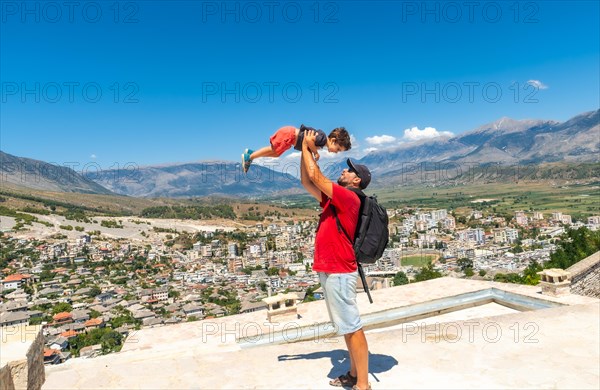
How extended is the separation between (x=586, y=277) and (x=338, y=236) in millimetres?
10670

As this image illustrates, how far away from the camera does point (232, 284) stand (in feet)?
147

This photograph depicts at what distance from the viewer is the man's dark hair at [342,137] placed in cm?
291

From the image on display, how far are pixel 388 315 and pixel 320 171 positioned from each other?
4628 mm

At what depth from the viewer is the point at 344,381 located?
3189 mm

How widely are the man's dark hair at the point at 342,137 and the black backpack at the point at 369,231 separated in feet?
1.26

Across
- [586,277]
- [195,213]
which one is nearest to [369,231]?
[586,277]

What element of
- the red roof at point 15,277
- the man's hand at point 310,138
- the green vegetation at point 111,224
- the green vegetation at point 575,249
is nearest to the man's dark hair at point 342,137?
the man's hand at point 310,138

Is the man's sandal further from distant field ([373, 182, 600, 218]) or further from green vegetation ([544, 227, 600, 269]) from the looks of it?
distant field ([373, 182, 600, 218])

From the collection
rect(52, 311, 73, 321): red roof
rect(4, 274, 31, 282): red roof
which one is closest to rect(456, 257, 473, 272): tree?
rect(52, 311, 73, 321): red roof

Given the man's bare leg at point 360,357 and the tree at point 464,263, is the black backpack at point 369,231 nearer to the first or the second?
the man's bare leg at point 360,357

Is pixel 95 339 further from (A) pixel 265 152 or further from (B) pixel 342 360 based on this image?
(A) pixel 265 152

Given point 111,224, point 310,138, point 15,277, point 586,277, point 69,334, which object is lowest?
point 69,334

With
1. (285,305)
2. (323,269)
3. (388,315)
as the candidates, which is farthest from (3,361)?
(388,315)

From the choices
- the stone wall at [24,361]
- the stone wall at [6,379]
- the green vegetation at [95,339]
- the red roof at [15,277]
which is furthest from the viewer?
the red roof at [15,277]
